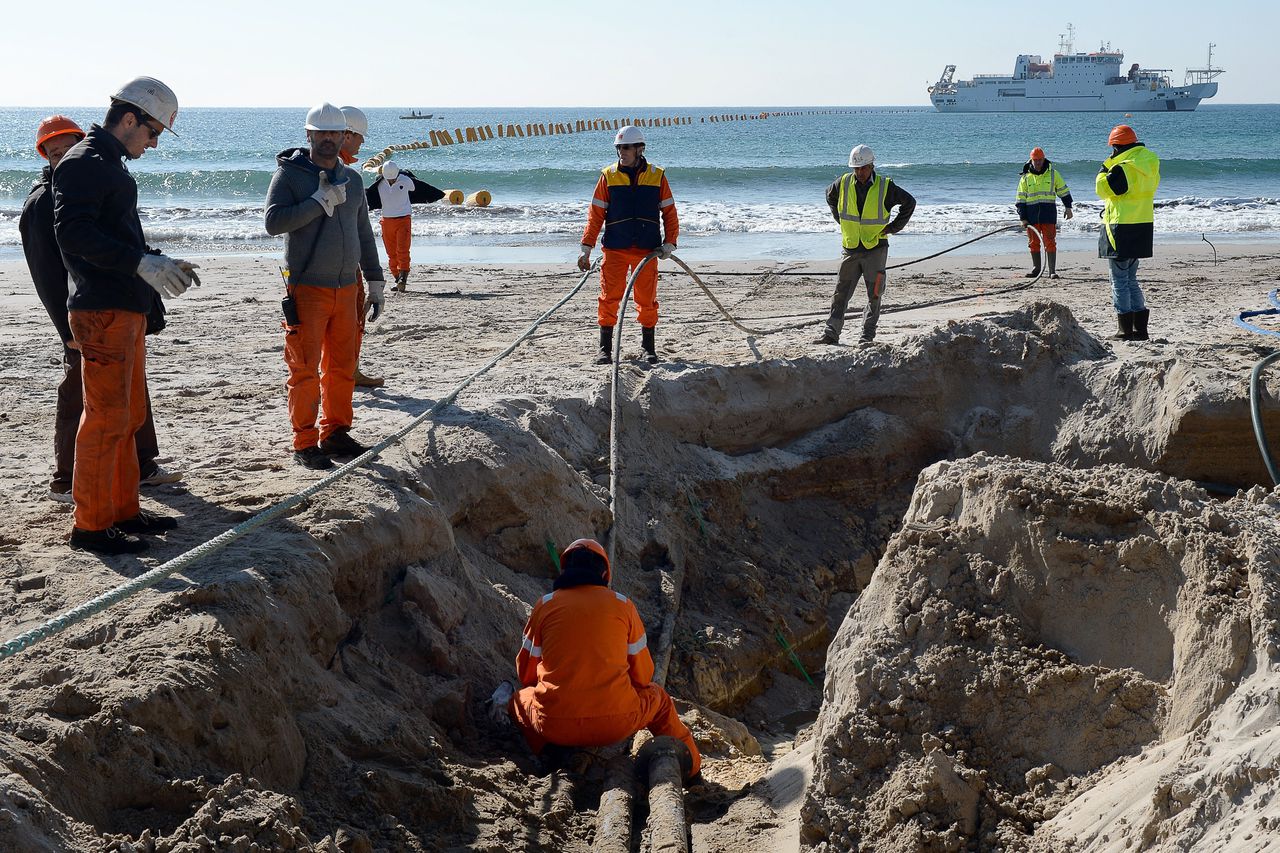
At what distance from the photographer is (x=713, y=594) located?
752 cm

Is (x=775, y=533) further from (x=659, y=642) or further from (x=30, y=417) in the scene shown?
(x=30, y=417)

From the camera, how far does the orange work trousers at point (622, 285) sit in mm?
9086

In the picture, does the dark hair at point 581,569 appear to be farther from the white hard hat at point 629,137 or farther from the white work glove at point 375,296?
the white hard hat at point 629,137

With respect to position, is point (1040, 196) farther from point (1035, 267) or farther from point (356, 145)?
point (356, 145)

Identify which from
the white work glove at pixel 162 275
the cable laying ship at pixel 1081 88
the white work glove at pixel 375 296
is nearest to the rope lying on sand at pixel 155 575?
the white work glove at pixel 162 275

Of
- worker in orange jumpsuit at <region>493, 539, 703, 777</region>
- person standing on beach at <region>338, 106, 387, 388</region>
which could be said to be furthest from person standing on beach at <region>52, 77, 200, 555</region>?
worker in orange jumpsuit at <region>493, 539, 703, 777</region>

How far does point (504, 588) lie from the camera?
6.21 m

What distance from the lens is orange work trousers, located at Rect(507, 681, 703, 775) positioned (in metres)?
4.83

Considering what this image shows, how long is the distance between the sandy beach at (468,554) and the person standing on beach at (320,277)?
1.14ft

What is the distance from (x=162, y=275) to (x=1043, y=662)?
375 cm

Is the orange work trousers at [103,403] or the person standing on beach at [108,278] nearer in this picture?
the person standing on beach at [108,278]

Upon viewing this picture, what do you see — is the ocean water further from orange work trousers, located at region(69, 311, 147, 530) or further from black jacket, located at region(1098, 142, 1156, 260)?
orange work trousers, located at region(69, 311, 147, 530)

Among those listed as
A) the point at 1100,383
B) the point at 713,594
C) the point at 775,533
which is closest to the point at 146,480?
the point at 713,594

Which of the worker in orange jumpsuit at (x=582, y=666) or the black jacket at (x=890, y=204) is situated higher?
the black jacket at (x=890, y=204)
